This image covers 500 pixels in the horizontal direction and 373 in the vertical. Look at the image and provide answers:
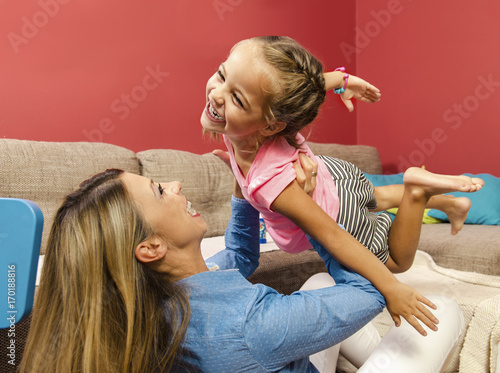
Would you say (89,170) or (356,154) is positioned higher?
(89,170)

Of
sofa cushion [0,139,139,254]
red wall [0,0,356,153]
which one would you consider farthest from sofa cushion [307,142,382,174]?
sofa cushion [0,139,139,254]

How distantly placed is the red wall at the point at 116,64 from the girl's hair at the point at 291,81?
135cm

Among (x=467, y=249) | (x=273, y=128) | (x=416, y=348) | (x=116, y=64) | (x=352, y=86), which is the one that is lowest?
(x=467, y=249)

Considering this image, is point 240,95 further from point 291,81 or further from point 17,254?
point 17,254

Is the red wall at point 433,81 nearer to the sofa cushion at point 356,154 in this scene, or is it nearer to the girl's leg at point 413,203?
the sofa cushion at point 356,154

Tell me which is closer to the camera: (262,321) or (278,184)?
(262,321)

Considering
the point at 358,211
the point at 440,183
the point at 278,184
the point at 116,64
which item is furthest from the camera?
the point at 116,64

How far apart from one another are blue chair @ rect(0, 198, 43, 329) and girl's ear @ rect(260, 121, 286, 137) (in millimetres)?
643

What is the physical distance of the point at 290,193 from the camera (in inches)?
39.4

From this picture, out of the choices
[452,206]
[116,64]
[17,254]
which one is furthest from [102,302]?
[116,64]

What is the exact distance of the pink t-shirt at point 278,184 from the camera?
103 cm

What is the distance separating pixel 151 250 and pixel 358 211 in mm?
647

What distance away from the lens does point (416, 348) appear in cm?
93

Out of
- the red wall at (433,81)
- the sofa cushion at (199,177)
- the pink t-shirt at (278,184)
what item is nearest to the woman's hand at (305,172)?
the pink t-shirt at (278,184)
